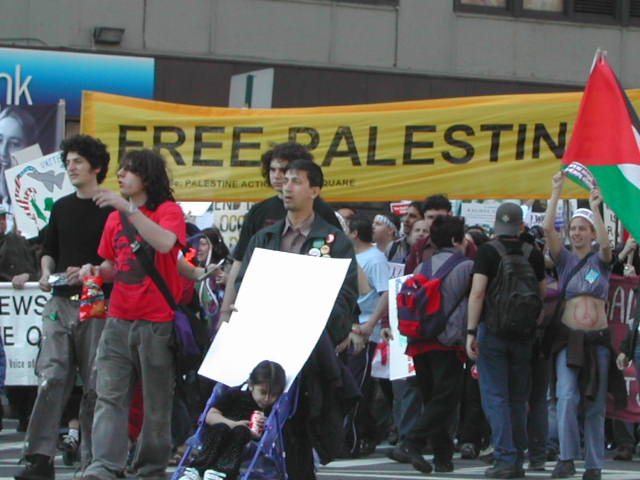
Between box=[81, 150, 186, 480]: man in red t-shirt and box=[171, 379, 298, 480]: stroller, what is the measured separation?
60cm

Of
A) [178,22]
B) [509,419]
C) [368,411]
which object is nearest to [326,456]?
[509,419]

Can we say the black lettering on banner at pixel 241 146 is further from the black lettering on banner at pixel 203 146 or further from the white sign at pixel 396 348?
the white sign at pixel 396 348

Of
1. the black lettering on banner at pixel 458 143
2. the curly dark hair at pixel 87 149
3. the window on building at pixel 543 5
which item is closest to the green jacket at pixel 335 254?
the curly dark hair at pixel 87 149

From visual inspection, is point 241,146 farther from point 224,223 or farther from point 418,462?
point 224,223

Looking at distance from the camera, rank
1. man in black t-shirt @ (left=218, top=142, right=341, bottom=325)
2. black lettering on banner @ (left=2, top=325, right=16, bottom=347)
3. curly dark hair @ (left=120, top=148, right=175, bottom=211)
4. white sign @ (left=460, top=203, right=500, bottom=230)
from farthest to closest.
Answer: white sign @ (left=460, top=203, right=500, bottom=230) < black lettering on banner @ (left=2, top=325, right=16, bottom=347) < man in black t-shirt @ (left=218, top=142, right=341, bottom=325) < curly dark hair @ (left=120, top=148, right=175, bottom=211)

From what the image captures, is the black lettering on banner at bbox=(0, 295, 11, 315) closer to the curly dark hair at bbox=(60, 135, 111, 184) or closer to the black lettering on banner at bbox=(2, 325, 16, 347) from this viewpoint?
the black lettering on banner at bbox=(2, 325, 16, 347)

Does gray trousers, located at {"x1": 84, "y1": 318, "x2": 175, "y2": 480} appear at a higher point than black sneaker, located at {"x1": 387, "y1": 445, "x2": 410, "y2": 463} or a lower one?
higher

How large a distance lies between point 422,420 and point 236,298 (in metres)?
2.78

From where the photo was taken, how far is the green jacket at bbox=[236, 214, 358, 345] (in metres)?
8.13

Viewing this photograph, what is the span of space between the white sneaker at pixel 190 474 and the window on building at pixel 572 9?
17.0 meters

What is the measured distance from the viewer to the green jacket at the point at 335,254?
8.13m

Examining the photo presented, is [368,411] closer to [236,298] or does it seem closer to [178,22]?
[236,298]

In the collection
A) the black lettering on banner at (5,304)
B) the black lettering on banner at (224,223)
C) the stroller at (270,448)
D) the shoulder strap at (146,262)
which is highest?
the black lettering on banner at (224,223)

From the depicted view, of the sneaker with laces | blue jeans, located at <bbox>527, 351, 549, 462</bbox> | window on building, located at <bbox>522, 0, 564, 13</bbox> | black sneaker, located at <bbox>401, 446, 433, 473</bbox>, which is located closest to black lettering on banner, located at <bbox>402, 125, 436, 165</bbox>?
blue jeans, located at <bbox>527, 351, 549, 462</bbox>
